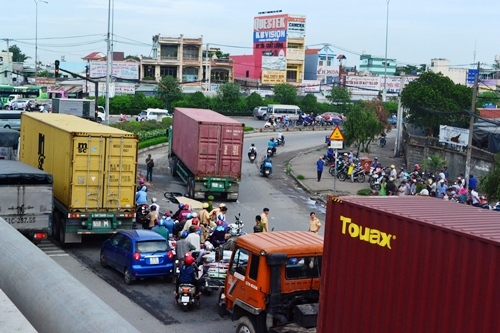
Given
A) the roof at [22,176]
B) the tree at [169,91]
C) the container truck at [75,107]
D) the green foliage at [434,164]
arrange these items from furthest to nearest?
the tree at [169,91]
the container truck at [75,107]
the green foliage at [434,164]
the roof at [22,176]

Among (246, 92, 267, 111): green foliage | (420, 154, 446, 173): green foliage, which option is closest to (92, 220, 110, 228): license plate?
(420, 154, 446, 173): green foliage

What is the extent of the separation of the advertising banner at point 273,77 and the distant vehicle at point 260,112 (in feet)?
64.7

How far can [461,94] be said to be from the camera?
49594 millimetres

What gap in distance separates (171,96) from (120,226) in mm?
61522

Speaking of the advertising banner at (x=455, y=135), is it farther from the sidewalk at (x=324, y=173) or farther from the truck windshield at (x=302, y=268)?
the truck windshield at (x=302, y=268)

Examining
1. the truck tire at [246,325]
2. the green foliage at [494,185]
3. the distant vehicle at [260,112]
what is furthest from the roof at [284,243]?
the distant vehicle at [260,112]

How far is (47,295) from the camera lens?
2850mm

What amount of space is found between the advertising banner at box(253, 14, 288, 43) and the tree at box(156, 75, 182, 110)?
25756 millimetres

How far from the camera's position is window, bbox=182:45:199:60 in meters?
97.7

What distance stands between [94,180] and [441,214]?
519 inches

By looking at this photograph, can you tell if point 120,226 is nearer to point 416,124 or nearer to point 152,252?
point 152,252

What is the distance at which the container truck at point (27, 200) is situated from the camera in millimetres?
19297

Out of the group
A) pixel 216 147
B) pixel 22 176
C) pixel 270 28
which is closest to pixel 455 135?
pixel 216 147

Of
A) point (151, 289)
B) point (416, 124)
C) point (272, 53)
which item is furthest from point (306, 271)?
point (272, 53)
